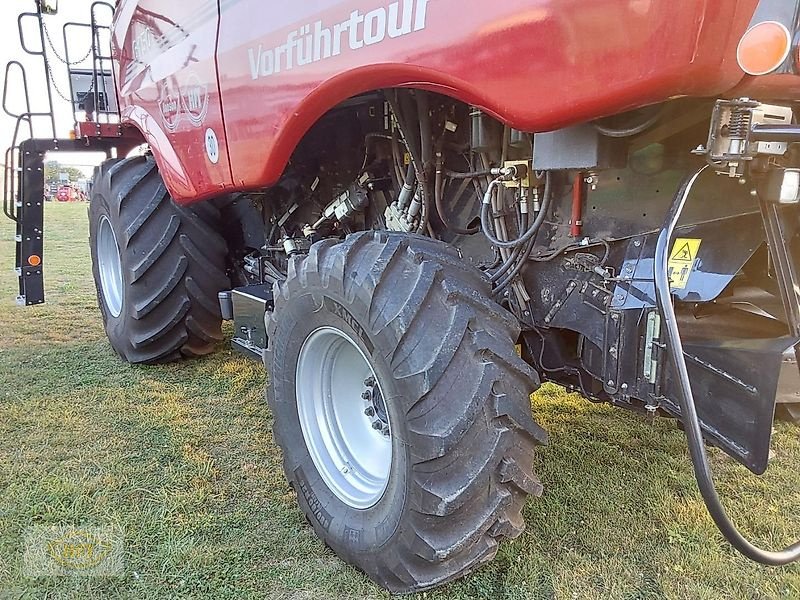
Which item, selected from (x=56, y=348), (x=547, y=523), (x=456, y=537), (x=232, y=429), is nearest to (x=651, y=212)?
(x=456, y=537)

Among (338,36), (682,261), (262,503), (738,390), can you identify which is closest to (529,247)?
(682,261)

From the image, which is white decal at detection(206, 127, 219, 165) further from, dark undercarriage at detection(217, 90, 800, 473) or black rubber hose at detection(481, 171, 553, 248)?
black rubber hose at detection(481, 171, 553, 248)

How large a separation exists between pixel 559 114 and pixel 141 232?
305cm

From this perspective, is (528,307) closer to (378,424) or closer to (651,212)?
(651,212)

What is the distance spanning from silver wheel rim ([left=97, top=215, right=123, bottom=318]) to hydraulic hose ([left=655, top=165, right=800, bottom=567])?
4008 millimetres

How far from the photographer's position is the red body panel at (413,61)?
1.38m

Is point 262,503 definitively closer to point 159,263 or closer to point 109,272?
point 159,263

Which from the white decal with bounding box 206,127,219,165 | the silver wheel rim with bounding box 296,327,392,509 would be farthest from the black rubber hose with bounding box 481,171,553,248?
the white decal with bounding box 206,127,219,165

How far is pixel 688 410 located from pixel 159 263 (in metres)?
3.28

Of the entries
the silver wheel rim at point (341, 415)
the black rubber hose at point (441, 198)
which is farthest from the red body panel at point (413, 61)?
the silver wheel rim at point (341, 415)

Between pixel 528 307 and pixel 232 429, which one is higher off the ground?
pixel 528 307

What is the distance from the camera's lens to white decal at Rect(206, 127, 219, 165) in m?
2.91

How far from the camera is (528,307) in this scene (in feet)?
7.38

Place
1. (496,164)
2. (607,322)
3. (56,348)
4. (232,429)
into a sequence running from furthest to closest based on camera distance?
(56,348), (232,429), (496,164), (607,322)
